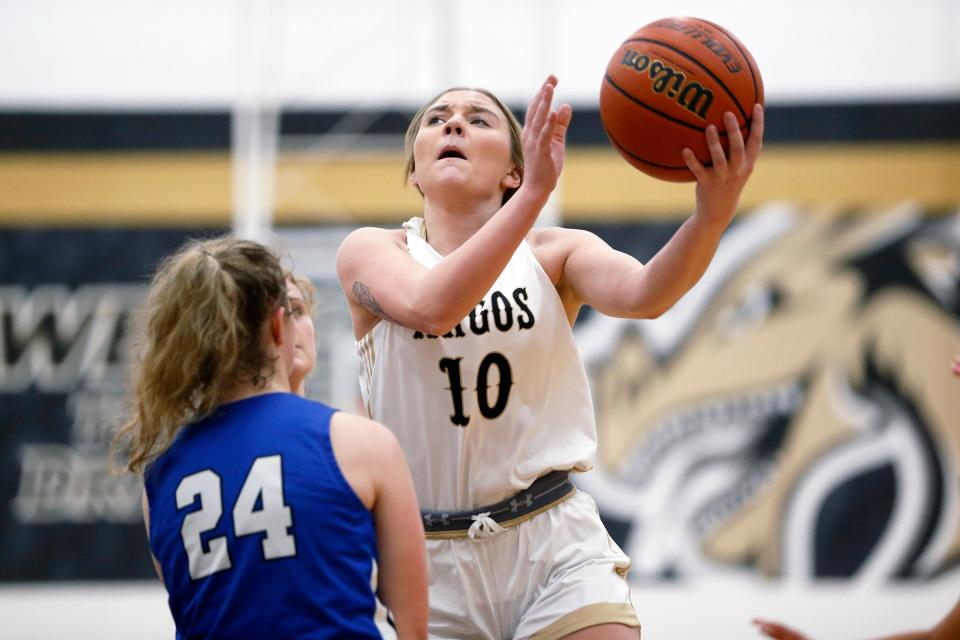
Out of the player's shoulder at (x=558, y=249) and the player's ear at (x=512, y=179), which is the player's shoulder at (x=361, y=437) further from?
the player's ear at (x=512, y=179)

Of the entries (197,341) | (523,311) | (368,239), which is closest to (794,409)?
(523,311)

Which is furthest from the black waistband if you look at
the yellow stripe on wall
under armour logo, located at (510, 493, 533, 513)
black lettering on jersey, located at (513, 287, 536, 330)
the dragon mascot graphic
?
the yellow stripe on wall

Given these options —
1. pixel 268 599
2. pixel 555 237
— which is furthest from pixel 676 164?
pixel 268 599

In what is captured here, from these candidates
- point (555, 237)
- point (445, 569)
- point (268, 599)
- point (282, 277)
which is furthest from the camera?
point (555, 237)

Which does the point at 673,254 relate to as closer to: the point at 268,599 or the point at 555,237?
the point at 555,237

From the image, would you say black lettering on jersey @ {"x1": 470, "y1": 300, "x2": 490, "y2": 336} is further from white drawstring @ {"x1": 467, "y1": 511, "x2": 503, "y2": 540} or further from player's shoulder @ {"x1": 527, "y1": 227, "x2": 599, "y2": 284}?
white drawstring @ {"x1": 467, "y1": 511, "x2": 503, "y2": 540}

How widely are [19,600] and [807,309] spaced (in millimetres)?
6974

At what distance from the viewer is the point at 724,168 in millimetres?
2732

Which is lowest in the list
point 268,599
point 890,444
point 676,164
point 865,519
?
point 865,519

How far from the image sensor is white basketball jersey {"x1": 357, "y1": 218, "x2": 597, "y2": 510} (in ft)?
10.4

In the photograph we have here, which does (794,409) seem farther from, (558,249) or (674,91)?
(674,91)

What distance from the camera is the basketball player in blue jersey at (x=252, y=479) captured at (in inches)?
90.6

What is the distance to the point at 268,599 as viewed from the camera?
2285mm

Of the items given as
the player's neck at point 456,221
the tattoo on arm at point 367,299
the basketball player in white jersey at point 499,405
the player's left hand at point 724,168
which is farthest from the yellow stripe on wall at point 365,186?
the player's left hand at point 724,168
